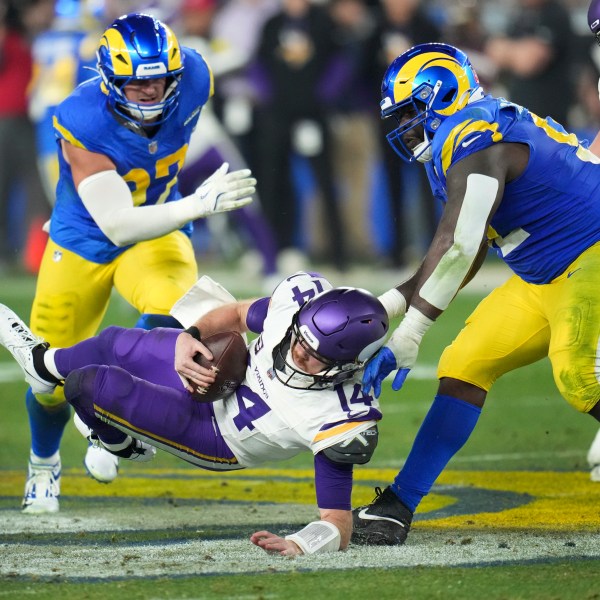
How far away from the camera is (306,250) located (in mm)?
13609

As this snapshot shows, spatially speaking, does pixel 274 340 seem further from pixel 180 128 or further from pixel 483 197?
pixel 180 128

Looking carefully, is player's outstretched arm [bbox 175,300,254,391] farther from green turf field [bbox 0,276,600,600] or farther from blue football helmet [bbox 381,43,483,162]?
blue football helmet [bbox 381,43,483,162]

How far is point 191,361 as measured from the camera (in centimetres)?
458

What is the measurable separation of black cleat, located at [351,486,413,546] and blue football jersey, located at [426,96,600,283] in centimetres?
96

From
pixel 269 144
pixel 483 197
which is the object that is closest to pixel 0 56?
pixel 269 144

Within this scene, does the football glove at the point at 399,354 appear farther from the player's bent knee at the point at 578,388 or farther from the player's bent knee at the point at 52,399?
the player's bent knee at the point at 52,399

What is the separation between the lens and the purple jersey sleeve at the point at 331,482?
4.34m

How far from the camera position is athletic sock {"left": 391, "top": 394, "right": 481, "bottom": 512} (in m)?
4.79

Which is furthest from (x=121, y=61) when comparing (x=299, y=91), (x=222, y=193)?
(x=299, y=91)

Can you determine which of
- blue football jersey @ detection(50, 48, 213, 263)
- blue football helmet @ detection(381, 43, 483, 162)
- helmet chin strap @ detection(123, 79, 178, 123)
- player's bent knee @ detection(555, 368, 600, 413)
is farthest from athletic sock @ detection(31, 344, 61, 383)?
player's bent knee @ detection(555, 368, 600, 413)

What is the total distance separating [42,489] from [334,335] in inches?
68.5

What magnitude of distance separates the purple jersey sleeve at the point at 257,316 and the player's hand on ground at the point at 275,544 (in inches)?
31.7

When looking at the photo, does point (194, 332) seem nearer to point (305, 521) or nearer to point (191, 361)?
point (191, 361)

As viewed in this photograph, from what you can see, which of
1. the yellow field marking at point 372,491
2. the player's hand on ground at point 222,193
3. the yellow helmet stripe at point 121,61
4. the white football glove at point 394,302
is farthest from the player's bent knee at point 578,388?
the yellow helmet stripe at point 121,61
